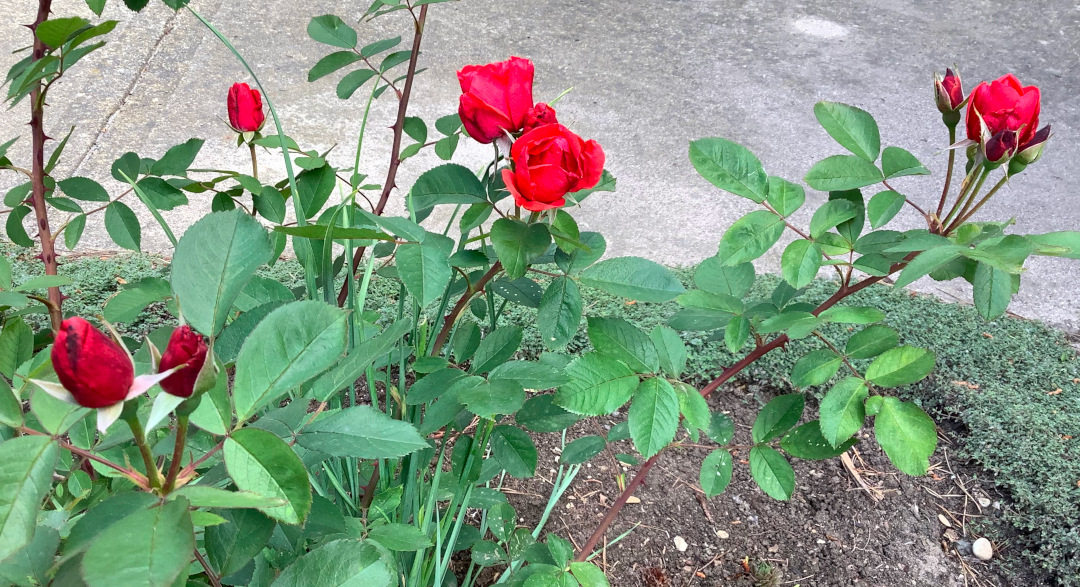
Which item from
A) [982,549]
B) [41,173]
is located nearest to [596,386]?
[41,173]

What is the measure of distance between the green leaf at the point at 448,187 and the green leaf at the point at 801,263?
1.13ft

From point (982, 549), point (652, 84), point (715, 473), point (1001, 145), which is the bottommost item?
point (982, 549)

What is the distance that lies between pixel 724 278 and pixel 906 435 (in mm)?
330

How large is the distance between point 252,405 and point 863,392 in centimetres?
65

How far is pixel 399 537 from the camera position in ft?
2.62

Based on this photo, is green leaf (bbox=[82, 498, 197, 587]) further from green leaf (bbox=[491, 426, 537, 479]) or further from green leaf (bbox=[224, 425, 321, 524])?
A: green leaf (bbox=[491, 426, 537, 479])

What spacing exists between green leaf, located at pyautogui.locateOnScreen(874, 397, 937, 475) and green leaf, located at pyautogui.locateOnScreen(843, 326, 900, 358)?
0.23 feet

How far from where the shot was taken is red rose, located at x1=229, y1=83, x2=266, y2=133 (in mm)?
1079

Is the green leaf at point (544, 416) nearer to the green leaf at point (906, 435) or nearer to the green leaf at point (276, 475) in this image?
the green leaf at point (906, 435)

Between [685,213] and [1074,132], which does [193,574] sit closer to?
[685,213]

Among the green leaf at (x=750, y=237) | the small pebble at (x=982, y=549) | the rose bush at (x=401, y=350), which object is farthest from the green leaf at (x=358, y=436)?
the small pebble at (x=982, y=549)

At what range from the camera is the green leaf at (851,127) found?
0.89 meters

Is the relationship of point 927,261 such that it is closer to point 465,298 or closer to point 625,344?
point 625,344

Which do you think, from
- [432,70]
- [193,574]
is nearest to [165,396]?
[193,574]
